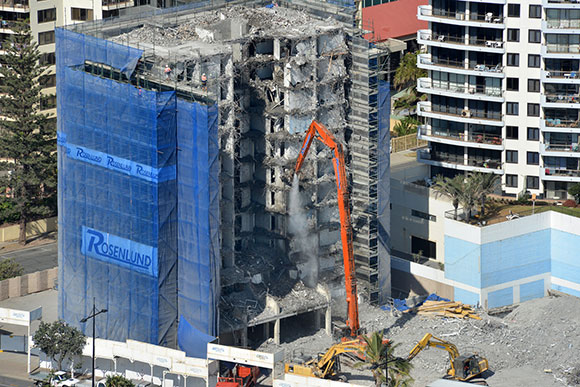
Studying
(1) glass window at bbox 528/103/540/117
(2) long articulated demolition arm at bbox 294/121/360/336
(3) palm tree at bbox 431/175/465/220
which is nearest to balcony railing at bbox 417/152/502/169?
(3) palm tree at bbox 431/175/465/220

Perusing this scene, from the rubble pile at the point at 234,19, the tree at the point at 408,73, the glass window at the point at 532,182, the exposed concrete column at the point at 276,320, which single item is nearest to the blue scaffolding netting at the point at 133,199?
the rubble pile at the point at 234,19

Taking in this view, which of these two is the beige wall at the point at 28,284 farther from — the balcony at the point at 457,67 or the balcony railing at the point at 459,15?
the balcony railing at the point at 459,15

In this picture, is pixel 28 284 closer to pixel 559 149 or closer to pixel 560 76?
pixel 559 149

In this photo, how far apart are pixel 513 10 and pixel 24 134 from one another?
54621 mm

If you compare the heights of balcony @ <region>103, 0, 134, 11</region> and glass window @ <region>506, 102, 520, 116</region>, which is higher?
balcony @ <region>103, 0, 134, 11</region>

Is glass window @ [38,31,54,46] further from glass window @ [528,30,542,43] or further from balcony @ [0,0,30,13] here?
glass window @ [528,30,542,43]

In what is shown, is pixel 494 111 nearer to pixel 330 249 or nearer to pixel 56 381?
pixel 330 249

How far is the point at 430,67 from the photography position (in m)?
160

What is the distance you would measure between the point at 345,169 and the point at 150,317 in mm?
22585

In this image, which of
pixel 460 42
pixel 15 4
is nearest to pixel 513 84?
pixel 460 42

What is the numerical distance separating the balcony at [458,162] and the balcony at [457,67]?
358 inches

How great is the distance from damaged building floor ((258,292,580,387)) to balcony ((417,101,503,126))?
63.9 ft

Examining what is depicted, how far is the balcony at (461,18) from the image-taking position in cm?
15550

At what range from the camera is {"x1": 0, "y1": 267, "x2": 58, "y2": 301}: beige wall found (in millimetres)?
154375
